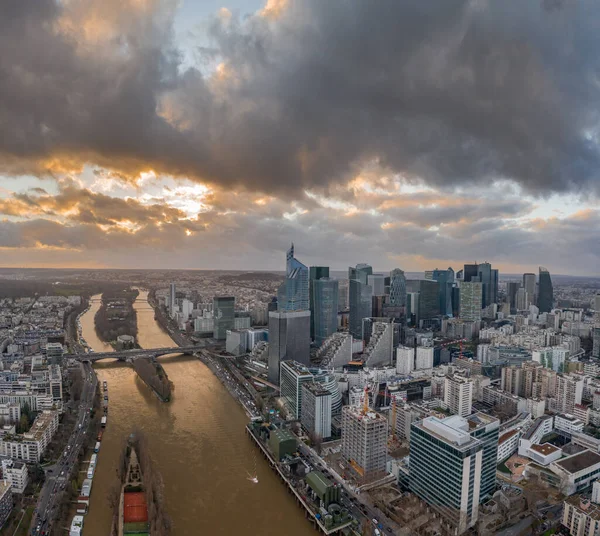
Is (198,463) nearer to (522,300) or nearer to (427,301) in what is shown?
(427,301)

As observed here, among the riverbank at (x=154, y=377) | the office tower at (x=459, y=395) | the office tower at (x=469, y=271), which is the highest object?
the office tower at (x=469, y=271)

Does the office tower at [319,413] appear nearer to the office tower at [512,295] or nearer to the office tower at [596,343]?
the office tower at [596,343]

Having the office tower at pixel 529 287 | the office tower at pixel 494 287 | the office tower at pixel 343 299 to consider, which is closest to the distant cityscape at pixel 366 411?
the office tower at pixel 343 299

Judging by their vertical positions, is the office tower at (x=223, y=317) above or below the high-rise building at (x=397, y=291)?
below

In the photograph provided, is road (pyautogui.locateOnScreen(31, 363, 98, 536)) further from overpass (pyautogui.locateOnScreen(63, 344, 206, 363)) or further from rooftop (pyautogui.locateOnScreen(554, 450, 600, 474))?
rooftop (pyautogui.locateOnScreen(554, 450, 600, 474))

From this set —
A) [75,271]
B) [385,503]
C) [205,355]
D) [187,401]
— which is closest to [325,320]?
[205,355]

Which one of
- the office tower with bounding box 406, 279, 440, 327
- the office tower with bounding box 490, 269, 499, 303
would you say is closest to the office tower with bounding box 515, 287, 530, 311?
the office tower with bounding box 490, 269, 499, 303

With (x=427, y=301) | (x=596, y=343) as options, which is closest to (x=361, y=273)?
(x=427, y=301)
